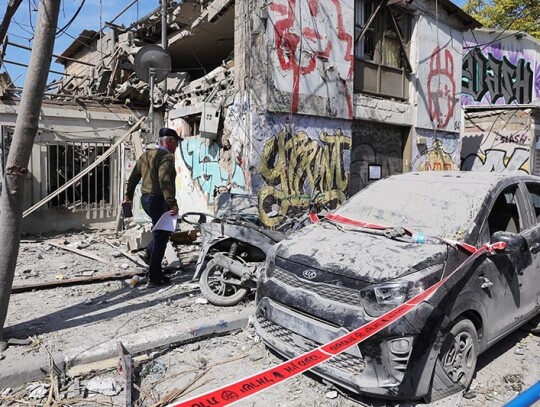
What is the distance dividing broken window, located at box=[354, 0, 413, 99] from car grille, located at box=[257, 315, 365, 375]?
7.69 metres

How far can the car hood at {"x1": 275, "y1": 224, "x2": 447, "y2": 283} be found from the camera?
2.96 metres

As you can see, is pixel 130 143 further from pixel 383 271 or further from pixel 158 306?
pixel 383 271

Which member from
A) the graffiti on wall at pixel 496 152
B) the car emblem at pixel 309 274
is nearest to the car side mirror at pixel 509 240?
the car emblem at pixel 309 274

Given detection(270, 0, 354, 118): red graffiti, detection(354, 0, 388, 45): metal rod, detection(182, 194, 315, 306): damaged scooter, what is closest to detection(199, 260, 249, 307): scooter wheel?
detection(182, 194, 315, 306): damaged scooter

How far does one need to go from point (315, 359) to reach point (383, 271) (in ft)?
2.83

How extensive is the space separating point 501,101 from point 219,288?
1627 centimetres

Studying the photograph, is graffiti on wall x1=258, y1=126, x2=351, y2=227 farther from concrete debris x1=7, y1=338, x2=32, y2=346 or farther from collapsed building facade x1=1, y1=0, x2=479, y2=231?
concrete debris x1=7, y1=338, x2=32, y2=346

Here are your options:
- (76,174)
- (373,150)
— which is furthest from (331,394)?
(76,174)

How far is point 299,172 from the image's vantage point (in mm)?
8602

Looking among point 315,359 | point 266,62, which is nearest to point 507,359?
point 315,359

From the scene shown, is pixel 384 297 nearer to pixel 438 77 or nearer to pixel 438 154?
pixel 438 154

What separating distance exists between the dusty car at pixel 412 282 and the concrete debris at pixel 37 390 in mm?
1734

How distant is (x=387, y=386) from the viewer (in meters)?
2.71

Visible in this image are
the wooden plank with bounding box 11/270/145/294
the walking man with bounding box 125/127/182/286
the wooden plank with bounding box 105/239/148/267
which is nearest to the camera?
the walking man with bounding box 125/127/182/286
